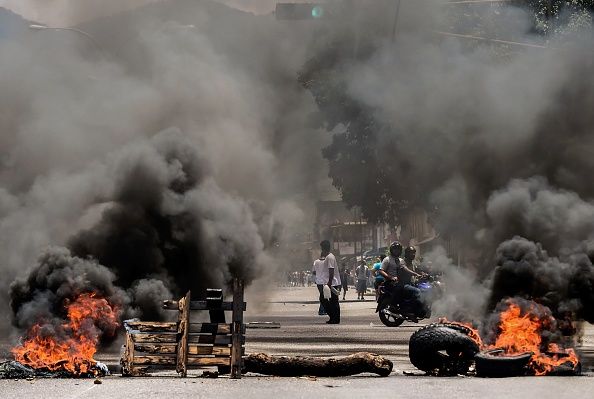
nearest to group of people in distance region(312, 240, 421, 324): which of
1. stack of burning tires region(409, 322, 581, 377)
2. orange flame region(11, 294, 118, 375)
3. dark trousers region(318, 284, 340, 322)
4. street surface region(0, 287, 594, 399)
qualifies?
dark trousers region(318, 284, 340, 322)

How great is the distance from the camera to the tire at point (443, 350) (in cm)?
1404

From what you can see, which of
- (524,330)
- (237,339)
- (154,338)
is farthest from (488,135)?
(154,338)

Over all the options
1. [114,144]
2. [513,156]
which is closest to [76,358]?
[513,156]

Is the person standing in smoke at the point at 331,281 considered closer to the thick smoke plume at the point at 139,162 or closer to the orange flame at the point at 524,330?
the thick smoke plume at the point at 139,162

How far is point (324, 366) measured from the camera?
14078mm

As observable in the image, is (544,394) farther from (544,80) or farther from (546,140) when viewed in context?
(544,80)

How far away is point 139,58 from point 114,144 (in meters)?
4.96

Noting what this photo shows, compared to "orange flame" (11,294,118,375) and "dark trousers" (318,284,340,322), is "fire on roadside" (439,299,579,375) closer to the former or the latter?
"orange flame" (11,294,118,375)

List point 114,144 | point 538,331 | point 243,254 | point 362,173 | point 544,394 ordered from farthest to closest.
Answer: point 362,173 → point 114,144 → point 243,254 → point 538,331 → point 544,394

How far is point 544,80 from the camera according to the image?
21.0 metres

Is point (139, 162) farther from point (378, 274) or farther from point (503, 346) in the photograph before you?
point (503, 346)

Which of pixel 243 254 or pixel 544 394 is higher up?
pixel 243 254

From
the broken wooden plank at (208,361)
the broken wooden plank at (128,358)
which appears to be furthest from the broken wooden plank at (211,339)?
the broken wooden plank at (128,358)

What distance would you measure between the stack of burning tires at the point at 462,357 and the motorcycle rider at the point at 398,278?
32.5 feet
